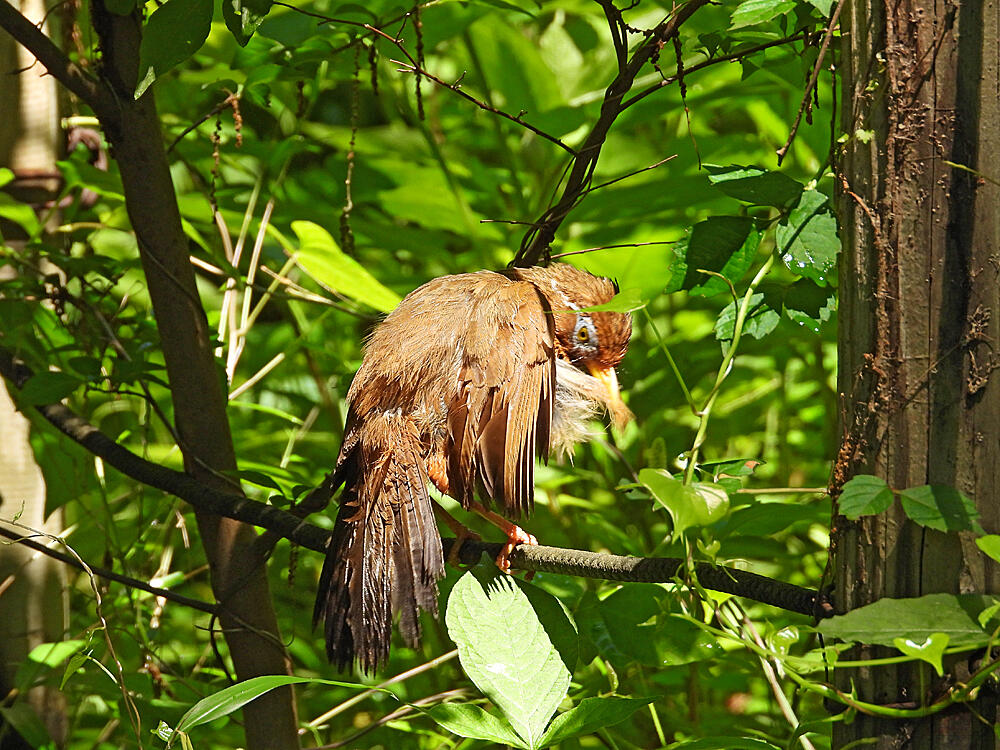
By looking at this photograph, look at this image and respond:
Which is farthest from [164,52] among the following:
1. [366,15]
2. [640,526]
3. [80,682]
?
[640,526]

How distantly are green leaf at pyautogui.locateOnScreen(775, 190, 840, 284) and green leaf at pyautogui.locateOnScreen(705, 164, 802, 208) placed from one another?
3 cm

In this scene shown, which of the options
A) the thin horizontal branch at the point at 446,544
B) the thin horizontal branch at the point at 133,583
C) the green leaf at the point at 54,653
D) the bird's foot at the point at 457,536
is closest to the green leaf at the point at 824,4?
the thin horizontal branch at the point at 446,544

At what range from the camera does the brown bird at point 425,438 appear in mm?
1613

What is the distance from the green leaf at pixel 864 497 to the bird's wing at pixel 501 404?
2.48 feet

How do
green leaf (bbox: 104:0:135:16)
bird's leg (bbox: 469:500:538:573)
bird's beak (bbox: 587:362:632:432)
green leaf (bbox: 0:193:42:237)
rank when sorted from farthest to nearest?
green leaf (bbox: 0:193:42:237)
bird's beak (bbox: 587:362:632:432)
bird's leg (bbox: 469:500:538:573)
green leaf (bbox: 104:0:135:16)

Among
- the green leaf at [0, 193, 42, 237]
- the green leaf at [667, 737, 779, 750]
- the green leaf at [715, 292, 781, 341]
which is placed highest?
the green leaf at [0, 193, 42, 237]

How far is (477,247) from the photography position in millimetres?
2891

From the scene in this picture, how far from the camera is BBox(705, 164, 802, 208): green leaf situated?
135 centimetres

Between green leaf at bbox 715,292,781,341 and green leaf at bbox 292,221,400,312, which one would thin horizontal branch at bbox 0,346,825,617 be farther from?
green leaf at bbox 292,221,400,312

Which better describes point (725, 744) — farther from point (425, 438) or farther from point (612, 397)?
point (612, 397)

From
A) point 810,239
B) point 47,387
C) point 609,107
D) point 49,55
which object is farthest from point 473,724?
point 49,55

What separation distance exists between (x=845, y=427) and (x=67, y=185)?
2060mm

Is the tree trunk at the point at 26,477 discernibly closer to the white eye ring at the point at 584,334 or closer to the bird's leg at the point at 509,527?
the bird's leg at the point at 509,527

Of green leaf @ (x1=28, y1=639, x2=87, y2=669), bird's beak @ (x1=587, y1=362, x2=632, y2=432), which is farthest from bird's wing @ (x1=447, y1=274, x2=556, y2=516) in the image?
green leaf @ (x1=28, y1=639, x2=87, y2=669)
